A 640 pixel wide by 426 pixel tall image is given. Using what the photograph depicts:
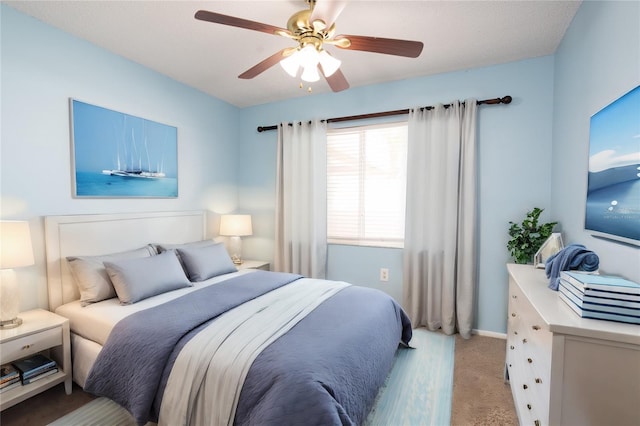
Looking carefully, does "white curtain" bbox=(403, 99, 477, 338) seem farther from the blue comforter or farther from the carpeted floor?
the blue comforter

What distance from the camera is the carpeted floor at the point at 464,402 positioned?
181 cm

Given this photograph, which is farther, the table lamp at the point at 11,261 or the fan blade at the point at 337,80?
the fan blade at the point at 337,80

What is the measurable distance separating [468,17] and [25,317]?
11.9 feet

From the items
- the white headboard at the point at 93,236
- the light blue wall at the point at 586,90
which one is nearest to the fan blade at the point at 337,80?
the light blue wall at the point at 586,90

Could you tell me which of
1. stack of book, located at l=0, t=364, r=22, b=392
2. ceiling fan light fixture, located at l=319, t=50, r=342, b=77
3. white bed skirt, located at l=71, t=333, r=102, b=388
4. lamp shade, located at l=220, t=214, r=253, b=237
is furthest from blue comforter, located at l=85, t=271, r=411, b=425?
ceiling fan light fixture, located at l=319, t=50, r=342, b=77

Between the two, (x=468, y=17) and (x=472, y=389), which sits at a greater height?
(x=468, y=17)

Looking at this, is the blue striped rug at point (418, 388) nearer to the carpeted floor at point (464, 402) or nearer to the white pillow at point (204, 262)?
the carpeted floor at point (464, 402)

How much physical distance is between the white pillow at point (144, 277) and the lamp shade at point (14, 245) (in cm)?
46

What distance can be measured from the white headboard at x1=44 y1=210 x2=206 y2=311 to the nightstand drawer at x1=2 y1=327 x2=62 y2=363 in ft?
1.33

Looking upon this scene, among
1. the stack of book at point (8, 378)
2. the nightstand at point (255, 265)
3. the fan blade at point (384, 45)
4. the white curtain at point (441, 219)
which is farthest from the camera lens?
the nightstand at point (255, 265)

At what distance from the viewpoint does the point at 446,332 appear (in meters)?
2.93

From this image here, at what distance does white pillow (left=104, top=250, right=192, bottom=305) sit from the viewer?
2168mm

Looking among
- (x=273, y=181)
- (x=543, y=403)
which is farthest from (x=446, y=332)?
(x=273, y=181)

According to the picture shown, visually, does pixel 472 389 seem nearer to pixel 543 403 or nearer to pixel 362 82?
pixel 543 403
